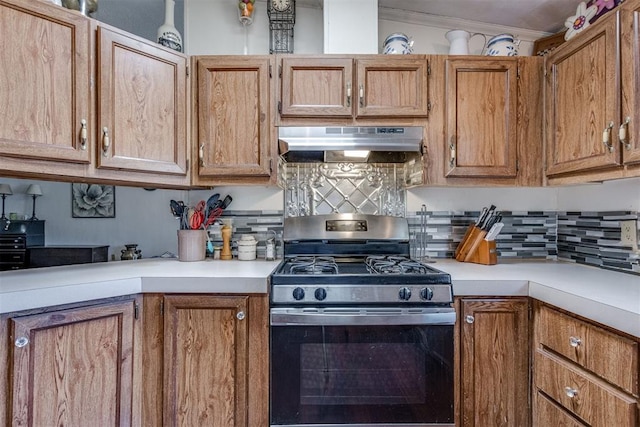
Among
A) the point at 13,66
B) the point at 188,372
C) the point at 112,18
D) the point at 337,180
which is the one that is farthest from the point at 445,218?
the point at 112,18

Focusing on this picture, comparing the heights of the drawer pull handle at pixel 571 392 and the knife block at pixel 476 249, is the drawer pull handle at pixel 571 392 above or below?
below

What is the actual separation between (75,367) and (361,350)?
3.60 ft

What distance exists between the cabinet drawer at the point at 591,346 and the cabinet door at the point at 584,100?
666 mm

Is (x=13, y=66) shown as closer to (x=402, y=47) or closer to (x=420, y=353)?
(x=402, y=47)

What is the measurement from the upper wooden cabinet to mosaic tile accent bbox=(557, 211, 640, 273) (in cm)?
104

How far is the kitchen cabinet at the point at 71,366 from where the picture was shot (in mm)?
1192

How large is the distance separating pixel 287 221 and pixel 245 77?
819mm

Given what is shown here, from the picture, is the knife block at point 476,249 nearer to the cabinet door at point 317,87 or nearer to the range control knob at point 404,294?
the range control knob at point 404,294

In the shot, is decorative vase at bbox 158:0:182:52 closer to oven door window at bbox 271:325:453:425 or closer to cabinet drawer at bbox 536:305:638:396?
oven door window at bbox 271:325:453:425

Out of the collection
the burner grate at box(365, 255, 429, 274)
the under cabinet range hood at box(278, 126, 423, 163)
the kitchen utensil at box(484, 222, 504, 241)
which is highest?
the under cabinet range hood at box(278, 126, 423, 163)

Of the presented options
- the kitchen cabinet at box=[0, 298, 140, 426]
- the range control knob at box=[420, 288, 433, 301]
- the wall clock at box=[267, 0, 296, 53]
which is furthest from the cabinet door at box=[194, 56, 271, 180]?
the range control knob at box=[420, 288, 433, 301]

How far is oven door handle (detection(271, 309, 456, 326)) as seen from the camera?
1433 millimetres

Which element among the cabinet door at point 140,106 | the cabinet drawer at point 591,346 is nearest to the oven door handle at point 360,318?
the cabinet drawer at point 591,346

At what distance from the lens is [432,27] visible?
2152 millimetres
